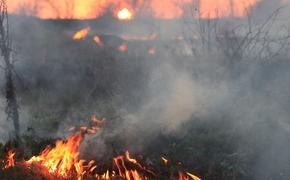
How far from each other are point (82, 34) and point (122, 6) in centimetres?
186

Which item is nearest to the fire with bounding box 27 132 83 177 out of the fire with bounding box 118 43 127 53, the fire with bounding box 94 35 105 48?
the fire with bounding box 118 43 127 53

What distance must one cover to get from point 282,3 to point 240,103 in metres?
5.00

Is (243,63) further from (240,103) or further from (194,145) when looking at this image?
(194,145)

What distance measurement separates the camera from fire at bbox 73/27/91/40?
644 inches

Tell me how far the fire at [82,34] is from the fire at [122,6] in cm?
54

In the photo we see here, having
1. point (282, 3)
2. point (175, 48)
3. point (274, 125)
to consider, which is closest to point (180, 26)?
point (175, 48)

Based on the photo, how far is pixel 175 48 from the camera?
14.3m

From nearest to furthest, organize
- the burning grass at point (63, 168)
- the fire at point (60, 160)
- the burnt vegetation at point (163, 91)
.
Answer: the burning grass at point (63, 168), the fire at point (60, 160), the burnt vegetation at point (163, 91)

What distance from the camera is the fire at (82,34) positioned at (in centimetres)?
1636

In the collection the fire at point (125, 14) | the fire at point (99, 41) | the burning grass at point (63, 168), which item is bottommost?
the burning grass at point (63, 168)

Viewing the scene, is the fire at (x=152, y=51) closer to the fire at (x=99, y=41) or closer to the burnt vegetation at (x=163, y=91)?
the burnt vegetation at (x=163, y=91)

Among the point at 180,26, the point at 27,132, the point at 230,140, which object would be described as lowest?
the point at 27,132

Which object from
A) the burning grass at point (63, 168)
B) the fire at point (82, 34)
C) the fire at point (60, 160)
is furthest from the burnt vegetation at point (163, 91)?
the fire at point (60, 160)

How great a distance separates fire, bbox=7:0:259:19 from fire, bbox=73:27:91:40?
0.54 m
